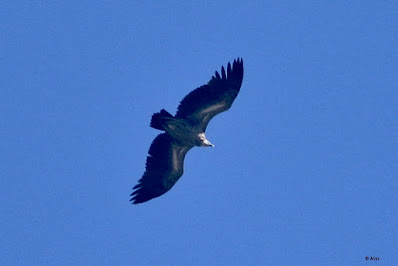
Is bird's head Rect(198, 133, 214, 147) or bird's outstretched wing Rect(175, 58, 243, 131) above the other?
bird's outstretched wing Rect(175, 58, 243, 131)

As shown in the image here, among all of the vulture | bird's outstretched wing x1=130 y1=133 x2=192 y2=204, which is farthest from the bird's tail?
bird's outstretched wing x1=130 y1=133 x2=192 y2=204

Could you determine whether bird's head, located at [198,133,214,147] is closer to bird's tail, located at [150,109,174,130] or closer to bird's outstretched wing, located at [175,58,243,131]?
bird's outstretched wing, located at [175,58,243,131]

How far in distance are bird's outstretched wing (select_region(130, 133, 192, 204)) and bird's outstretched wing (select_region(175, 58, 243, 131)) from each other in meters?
1.54

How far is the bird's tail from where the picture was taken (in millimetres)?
19969

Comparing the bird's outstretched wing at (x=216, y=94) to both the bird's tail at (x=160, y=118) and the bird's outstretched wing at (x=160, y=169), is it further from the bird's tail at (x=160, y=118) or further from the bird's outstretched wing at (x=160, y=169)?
the bird's outstretched wing at (x=160, y=169)

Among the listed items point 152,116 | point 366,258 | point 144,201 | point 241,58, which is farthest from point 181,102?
point 366,258

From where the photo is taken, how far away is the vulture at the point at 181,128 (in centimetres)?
2023

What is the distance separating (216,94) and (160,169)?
11.3ft

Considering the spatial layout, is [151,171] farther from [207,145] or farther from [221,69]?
[221,69]

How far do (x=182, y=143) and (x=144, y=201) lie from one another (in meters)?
2.41

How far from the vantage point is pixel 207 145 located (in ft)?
70.6

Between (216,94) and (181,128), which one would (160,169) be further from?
(216,94)

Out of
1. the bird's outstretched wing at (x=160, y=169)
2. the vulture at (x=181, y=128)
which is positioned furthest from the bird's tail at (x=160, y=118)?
the bird's outstretched wing at (x=160, y=169)

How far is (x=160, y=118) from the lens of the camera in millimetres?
20062
